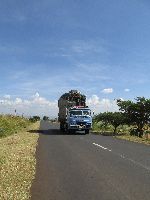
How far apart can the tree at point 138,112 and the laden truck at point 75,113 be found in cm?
438

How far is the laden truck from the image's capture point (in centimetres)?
4331

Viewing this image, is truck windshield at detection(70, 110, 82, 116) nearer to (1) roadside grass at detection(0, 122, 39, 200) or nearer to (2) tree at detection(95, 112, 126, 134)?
(2) tree at detection(95, 112, 126, 134)

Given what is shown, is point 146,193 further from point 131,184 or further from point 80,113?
point 80,113

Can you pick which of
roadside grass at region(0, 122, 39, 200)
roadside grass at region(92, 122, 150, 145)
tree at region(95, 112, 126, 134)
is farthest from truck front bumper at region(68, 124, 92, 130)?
roadside grass at region(0, 122, 39, 200)

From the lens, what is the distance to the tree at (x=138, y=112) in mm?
43906

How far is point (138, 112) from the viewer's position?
44.5 m

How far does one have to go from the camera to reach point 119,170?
1459 centimetres

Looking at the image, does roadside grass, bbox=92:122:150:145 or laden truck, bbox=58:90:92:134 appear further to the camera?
laden truck, bbox=58:90:92:134

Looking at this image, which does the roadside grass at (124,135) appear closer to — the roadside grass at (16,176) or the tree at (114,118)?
the tree at (114,118)

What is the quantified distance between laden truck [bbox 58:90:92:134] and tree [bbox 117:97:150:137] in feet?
14.4

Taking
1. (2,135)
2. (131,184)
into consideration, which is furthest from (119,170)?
(2,135)

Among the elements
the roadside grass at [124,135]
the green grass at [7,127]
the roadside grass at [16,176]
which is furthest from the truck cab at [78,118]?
the roadside grass at [16,176]

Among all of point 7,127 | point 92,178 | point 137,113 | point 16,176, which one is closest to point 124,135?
point 137,113

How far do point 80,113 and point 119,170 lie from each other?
95.6 ft
